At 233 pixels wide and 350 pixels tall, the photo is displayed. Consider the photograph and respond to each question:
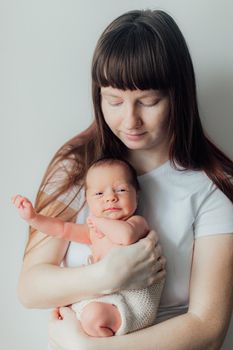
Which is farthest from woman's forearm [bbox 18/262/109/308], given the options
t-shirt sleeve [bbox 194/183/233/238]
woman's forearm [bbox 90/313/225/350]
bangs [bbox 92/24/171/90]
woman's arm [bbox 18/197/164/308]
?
bangs [bbox 92/24/171/90]

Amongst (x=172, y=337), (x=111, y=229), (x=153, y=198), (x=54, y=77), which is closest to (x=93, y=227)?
(x=111, y=229)

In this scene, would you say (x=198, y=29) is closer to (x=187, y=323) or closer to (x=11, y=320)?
(x=187, y=323)

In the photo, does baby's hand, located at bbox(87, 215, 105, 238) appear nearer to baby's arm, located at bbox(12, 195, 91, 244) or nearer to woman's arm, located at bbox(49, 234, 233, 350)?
baby's arm, located at bbox(12, 195, 91, 244)

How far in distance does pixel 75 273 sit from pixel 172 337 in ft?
0.78

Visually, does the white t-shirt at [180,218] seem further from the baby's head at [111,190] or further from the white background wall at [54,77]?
the white background wall at [54,77]

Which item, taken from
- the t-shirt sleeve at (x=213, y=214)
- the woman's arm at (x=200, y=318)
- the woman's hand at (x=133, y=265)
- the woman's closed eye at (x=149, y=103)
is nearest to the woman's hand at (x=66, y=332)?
the woman's arm at (x=200, y=318)

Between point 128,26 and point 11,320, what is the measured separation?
0.88 metres

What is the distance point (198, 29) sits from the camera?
152 centimetres

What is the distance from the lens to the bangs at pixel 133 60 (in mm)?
1121

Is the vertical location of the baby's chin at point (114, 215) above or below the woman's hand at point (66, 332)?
above

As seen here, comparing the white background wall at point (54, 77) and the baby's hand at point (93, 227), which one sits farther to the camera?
the white background wall at point (54, 77)

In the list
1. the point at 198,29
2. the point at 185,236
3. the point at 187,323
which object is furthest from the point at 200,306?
the point at 198,29

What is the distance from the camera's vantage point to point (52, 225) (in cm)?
125

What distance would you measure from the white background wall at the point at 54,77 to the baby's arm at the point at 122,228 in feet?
1.40
